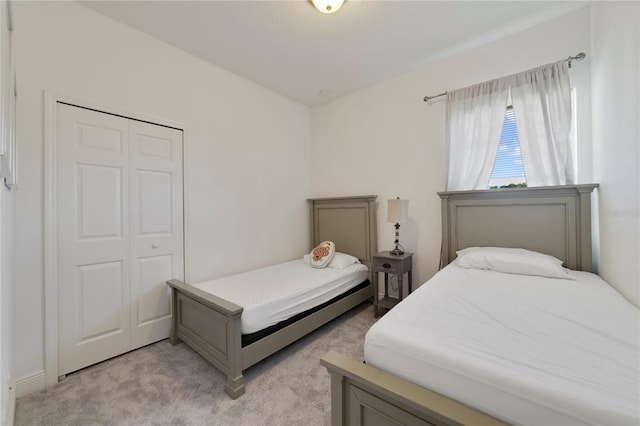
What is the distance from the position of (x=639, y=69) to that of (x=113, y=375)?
3.72 meters

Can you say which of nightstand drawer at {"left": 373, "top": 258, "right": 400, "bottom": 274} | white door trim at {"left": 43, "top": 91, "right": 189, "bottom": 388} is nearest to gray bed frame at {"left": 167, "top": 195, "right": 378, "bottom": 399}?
nightstand drawer at {"left": 373, "top": 258, "right": 400, "bottom": 274}

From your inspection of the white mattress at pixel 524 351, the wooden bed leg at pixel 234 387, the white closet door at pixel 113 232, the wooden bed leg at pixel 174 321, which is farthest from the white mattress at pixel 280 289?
the white mattress at pixel 524 351

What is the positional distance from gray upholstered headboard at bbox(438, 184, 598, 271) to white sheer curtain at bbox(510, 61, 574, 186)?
0.50 ft

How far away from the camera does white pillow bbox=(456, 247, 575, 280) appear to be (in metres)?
1.84

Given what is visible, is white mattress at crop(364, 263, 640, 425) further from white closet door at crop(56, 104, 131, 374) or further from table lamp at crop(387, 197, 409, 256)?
white closet door at crop(56, 104, 131, 374)

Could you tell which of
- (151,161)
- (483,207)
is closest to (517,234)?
(483,207)

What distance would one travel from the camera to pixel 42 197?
1.77m

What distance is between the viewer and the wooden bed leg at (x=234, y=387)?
1614 millimetres

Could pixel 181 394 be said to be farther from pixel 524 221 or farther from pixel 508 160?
pixel 508 160

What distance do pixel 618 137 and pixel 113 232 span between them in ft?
11.9

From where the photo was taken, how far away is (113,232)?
2082mm

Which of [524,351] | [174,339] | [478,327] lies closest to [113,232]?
[174,339]

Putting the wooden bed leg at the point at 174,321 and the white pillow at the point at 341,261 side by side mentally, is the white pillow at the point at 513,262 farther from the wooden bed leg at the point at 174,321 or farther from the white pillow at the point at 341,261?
the wooden bed leg at the point at 174,321

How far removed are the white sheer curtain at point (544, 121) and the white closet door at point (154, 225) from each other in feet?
10.6
